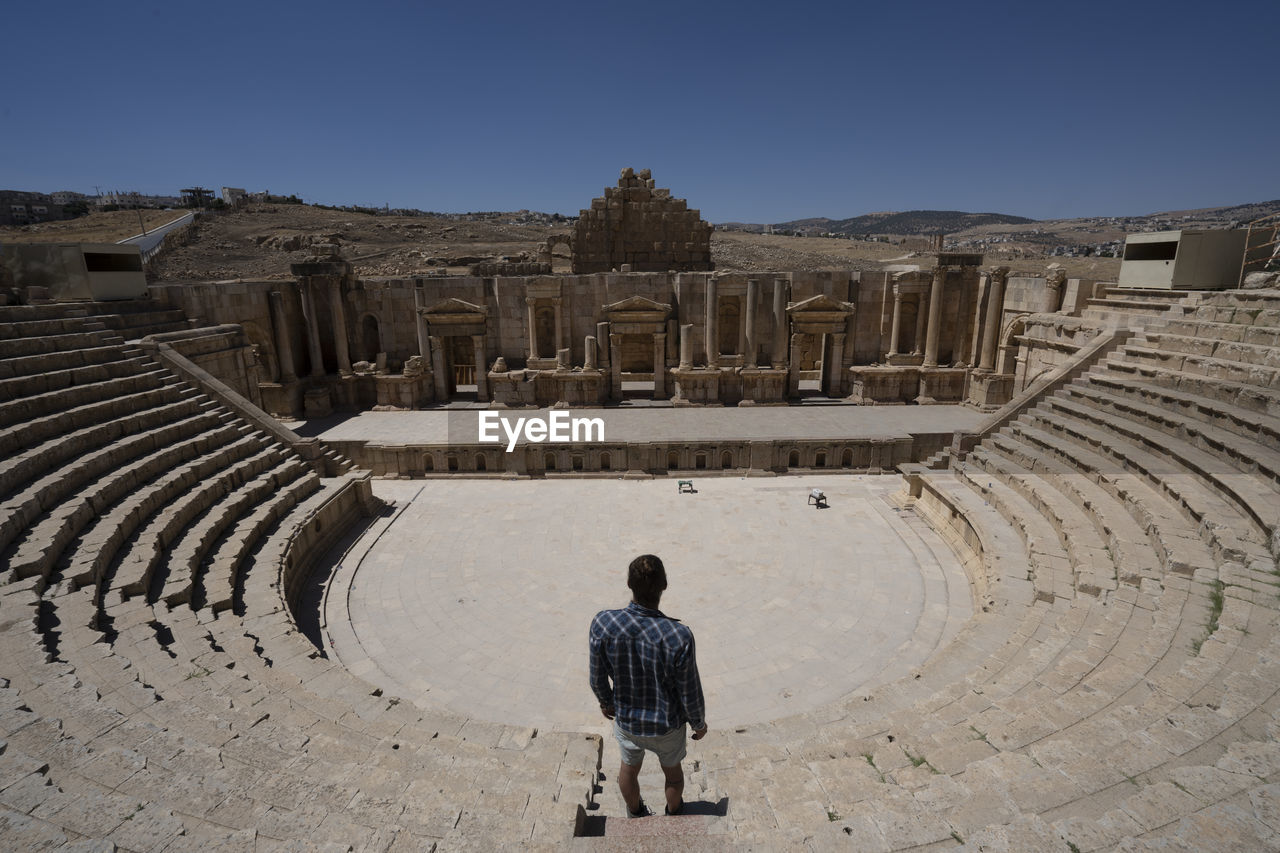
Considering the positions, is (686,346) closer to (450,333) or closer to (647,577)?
(450,333)

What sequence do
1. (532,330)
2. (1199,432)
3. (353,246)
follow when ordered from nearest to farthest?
(1199,432) → (532,330) → (353,246)

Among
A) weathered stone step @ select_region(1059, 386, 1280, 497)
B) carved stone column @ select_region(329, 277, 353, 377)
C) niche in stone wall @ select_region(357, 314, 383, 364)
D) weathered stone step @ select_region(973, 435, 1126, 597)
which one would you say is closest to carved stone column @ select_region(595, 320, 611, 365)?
niche in stone wall @ select_region(357, 314, 383, 364)

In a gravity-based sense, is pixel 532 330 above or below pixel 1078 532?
above

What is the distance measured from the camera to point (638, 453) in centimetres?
1634

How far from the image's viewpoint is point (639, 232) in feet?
80.1

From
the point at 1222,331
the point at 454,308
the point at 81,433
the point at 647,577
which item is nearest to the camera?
the point at 647,577

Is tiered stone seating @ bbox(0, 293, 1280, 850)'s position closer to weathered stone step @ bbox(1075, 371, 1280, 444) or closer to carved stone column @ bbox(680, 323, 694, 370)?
weathered stone step @ bbox(1075, 371, 1280, 444)

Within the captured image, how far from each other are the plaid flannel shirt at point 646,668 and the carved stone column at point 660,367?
56.5ft

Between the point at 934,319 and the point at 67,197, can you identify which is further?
the point at 67,197

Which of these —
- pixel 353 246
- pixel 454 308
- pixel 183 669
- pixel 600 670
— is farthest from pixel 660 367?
pixel 353 246

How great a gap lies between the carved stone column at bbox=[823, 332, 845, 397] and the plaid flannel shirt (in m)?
19.2

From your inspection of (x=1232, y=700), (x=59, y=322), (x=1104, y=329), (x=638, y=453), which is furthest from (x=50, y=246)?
(x=1104, y=329)

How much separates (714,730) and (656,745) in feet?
10.3

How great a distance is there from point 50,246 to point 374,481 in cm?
1011
